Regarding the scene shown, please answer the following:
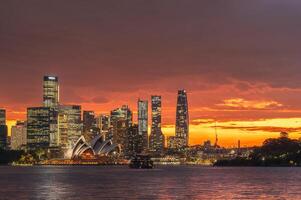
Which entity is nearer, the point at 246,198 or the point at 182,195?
the point at 246,198

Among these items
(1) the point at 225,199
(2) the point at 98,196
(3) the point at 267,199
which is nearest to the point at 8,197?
(2) the point at 98,196

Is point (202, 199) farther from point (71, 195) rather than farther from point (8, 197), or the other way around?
point (8, 197)

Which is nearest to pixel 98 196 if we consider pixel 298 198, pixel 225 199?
pixel 225 199

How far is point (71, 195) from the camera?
87.1 meters

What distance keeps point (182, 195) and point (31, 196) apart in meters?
19.1

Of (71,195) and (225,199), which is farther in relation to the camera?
(71,195)

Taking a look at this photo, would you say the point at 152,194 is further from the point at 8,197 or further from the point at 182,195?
the point at 8,197

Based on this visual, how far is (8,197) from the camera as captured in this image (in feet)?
272

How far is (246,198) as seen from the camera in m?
82.9

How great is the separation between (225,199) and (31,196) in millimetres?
24112

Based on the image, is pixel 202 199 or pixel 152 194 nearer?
pixel 202 199

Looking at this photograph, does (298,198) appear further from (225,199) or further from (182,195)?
(182,195)

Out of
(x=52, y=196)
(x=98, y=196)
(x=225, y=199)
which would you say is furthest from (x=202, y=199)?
(x=52, y=196)

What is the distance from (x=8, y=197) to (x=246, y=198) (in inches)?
1121
